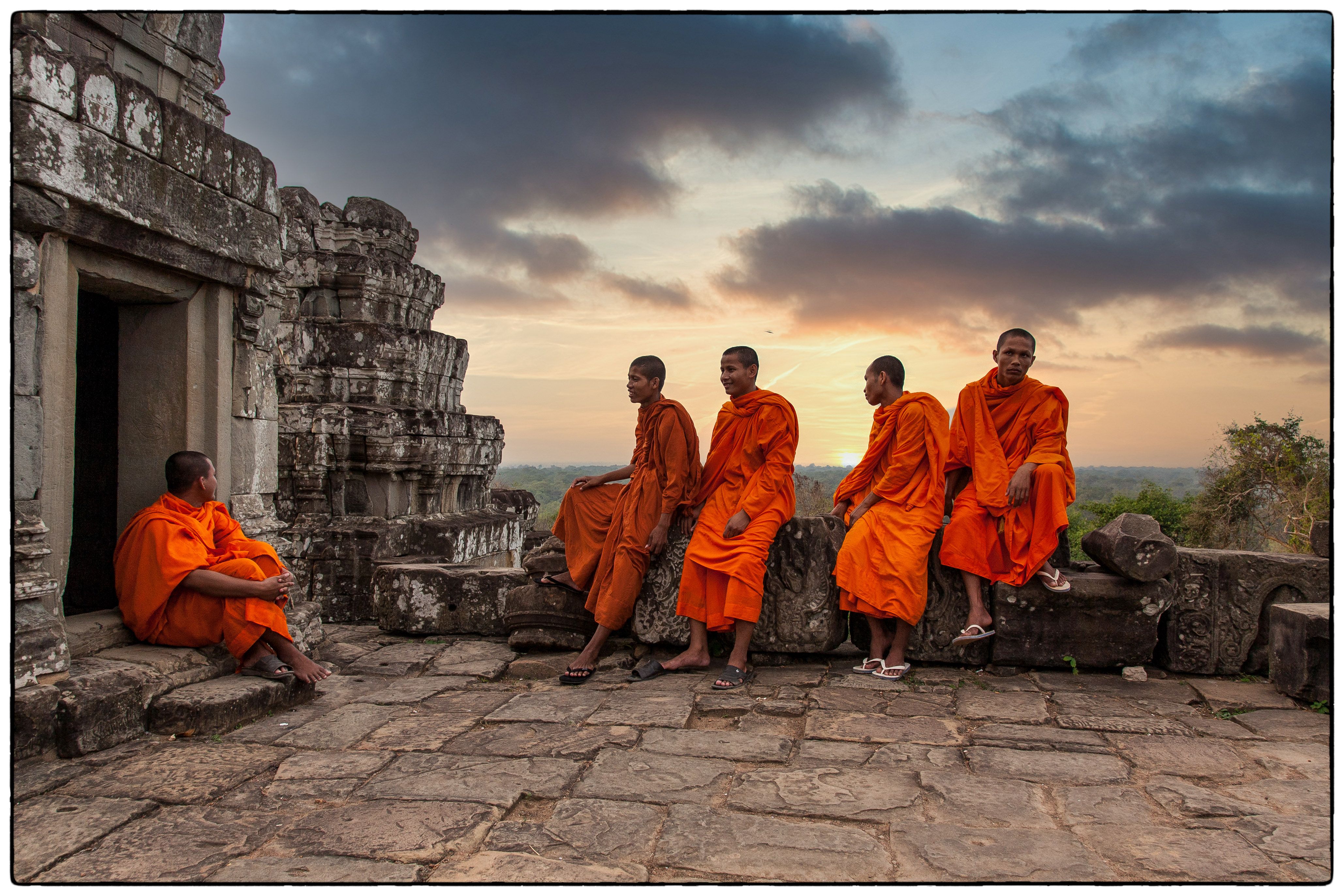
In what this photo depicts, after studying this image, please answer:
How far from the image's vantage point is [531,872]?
228cm

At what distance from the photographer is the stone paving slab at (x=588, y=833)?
239 cm

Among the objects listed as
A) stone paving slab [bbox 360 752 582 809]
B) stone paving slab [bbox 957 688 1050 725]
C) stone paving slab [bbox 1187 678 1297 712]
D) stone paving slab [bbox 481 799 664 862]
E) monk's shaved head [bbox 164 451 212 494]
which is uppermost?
monk's shaved head [bbox 164 451 212 494]

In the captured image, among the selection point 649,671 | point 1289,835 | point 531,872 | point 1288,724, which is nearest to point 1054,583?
point 1288,724

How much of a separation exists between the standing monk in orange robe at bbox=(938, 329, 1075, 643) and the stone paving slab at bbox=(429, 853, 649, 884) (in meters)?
2.75

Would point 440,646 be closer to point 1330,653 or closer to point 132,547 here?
point 132,547

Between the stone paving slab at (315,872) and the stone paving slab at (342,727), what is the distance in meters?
1.02

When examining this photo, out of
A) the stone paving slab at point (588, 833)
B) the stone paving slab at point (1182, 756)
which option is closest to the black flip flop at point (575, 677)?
the stone paving slab at point (588, 833)

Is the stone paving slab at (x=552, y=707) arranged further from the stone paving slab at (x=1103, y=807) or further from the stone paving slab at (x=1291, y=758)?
the stone paving slab at (x=1291, y=758)

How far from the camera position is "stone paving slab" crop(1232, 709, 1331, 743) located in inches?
139

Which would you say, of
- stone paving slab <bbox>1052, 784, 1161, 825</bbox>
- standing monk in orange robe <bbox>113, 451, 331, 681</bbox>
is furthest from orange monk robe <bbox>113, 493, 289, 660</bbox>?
stone paving slab <bbox>1052, 784, 1161, 825</bbox>

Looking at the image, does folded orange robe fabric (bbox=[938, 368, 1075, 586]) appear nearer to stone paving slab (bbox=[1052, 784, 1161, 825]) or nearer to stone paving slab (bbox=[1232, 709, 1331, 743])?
stone paving slab (bbox=[1232, 709, 1331, 743])

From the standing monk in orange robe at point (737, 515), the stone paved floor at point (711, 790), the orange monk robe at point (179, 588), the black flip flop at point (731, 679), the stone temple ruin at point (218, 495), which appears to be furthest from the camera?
the standing monk in orange robe at point (737, 515)

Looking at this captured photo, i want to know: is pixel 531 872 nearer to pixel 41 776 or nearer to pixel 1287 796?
pixel 41 776

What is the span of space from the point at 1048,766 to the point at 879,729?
677 millimetres
